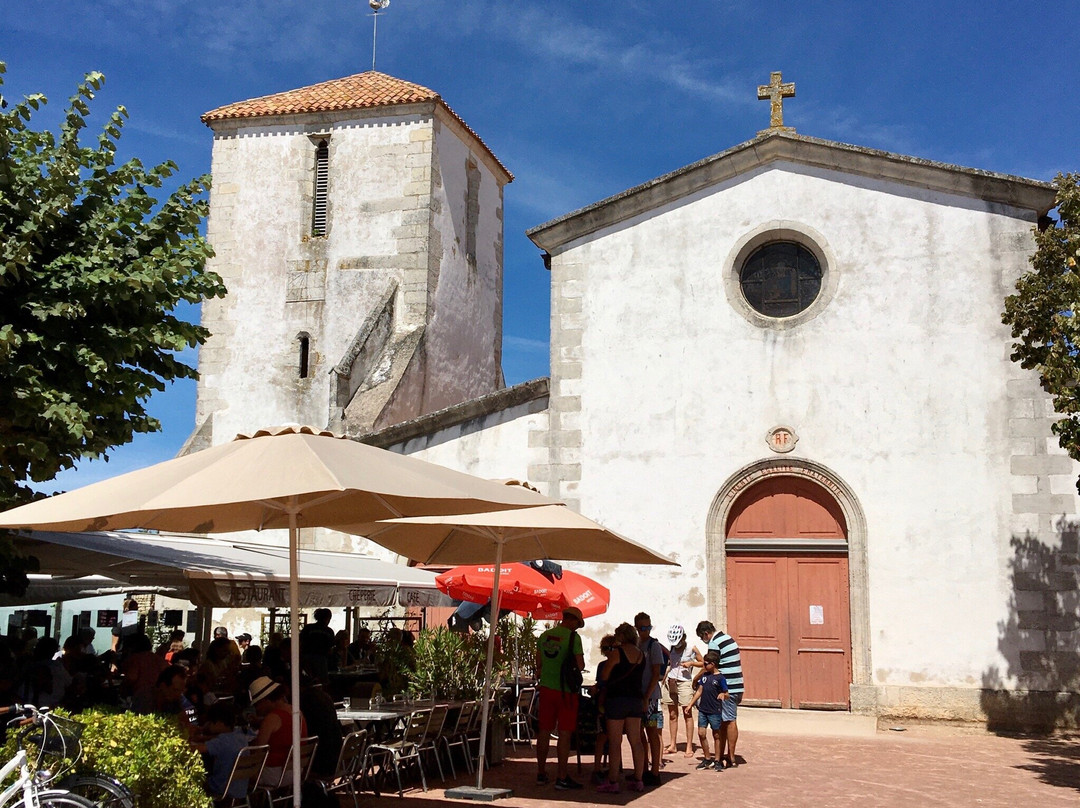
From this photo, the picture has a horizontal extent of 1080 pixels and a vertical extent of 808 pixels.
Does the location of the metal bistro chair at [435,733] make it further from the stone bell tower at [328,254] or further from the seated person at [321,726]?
the stone bell tower at [328,254]

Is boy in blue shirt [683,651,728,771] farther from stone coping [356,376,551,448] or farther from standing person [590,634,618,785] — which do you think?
stone coping [356,376,551,448]

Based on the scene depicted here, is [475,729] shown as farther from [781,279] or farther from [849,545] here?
[781,279]

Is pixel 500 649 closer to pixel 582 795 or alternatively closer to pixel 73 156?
pixel 582 795

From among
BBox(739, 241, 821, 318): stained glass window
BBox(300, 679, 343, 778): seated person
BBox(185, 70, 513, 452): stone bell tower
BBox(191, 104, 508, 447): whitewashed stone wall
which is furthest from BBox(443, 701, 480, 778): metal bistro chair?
BBox(185, 70, 513, 452): stone bell tower

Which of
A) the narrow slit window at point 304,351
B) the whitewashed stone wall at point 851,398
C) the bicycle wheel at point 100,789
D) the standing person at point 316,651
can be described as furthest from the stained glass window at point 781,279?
the bicycle wheel at point 100,789

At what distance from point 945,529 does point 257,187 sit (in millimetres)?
15316

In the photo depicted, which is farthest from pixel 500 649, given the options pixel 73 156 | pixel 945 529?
pixel 73 156

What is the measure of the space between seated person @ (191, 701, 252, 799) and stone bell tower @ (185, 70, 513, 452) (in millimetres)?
12957

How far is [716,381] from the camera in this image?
Result: 46.3 ft

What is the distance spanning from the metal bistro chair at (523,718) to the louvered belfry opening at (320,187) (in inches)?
499

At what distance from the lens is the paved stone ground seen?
28.6ft

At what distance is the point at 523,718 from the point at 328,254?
12.3 meters

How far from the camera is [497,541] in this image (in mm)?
8898

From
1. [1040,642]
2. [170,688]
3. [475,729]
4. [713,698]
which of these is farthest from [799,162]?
[170,688]
